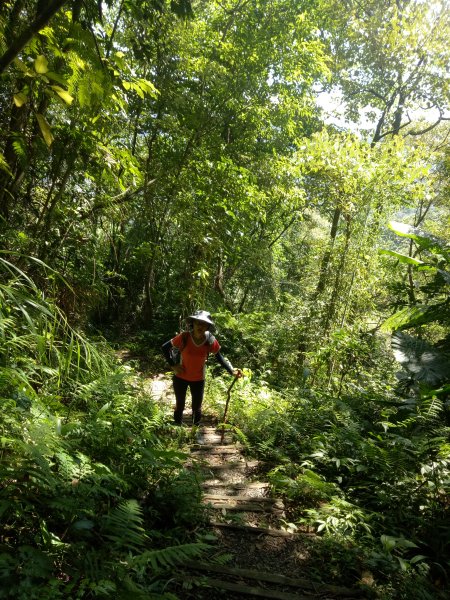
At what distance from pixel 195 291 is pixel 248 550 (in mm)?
7129

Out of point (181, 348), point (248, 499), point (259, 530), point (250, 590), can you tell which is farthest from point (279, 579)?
point (181, 348)

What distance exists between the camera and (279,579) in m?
2.88

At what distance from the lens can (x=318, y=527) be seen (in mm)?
3492

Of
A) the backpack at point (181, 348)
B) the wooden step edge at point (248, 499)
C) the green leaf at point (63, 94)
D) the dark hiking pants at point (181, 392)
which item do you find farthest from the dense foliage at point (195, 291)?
the backpack at point (181, 348)

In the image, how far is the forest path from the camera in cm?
269

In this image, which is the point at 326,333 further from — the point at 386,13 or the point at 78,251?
the point at 386,13

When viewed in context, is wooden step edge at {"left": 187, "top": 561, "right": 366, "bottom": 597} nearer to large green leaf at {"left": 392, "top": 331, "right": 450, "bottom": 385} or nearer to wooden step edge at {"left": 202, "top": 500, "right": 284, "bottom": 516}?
wooden step edge at {"left": 202, "top": 500, "right": 284, "bottom": 516}

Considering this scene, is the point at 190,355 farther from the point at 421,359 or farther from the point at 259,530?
the point at 421,359

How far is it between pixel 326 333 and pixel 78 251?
5476 millimetres

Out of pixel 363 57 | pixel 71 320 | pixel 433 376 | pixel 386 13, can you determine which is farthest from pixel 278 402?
pixel 363 57

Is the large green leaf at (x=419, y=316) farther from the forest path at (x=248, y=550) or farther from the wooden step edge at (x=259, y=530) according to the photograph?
the wooden step edge at (x=259, y=530)

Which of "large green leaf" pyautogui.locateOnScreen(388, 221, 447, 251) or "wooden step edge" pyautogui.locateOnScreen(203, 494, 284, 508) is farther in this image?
"large green leaf" pyautogui.locateOnScreen(388, 221, 447, 251)

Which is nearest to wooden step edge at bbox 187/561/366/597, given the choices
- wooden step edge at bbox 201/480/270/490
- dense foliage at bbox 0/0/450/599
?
dense foliage at bbox 0/0/450/599

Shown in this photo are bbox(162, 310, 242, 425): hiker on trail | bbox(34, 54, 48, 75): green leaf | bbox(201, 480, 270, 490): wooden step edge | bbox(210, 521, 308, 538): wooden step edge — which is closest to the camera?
bbox(34, 54, 48, 75): green leaf
